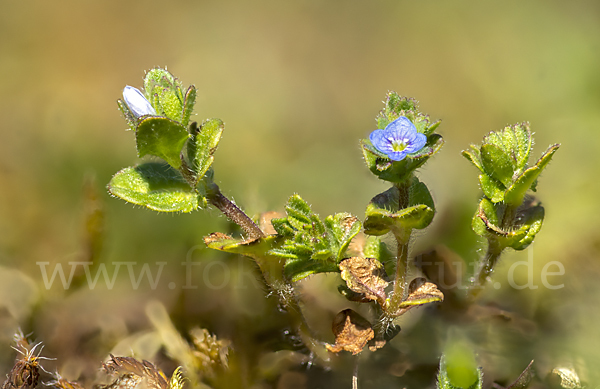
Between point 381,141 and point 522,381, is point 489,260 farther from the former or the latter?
point 381,141

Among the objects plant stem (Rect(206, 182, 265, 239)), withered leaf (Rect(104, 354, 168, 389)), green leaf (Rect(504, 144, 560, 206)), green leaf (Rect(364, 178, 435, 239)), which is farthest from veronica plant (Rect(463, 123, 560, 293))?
withered leaf (Rect(104, 354, 168, 389))

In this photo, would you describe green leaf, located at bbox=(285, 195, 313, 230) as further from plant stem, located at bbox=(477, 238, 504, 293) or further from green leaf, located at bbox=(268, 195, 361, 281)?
plant stem, located at bbox=(477, 238, 504, 293)

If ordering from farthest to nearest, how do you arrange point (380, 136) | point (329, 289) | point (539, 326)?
point (329, 289) < point (539, 326) < point (380, 136)

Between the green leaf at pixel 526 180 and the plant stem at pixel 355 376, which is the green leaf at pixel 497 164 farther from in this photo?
the plant stem at pixel 355 376

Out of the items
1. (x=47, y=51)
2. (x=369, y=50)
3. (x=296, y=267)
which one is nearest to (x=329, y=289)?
(x=296, y=267)

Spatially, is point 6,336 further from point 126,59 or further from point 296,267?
point 126,59
